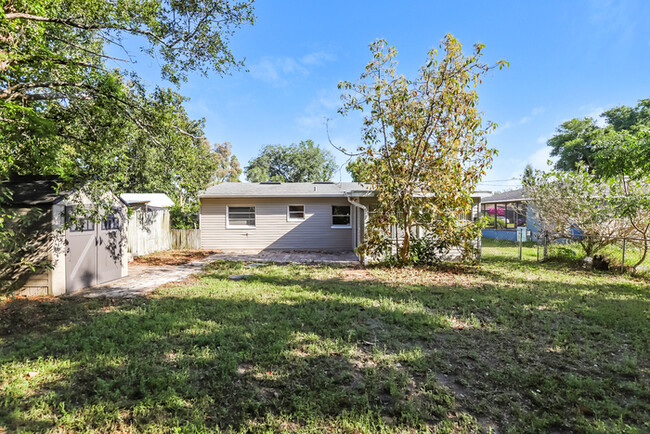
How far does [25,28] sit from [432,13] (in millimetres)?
9940

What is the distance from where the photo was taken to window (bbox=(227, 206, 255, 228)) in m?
14.7

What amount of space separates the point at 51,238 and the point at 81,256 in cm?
92

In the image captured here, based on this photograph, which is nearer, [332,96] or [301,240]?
[332,96]

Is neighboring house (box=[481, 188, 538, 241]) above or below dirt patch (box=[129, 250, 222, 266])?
above

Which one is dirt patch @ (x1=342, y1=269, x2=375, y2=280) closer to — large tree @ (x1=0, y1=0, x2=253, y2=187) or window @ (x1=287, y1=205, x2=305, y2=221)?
large tree @ (x1=0, y1=0, x2=253, y2=187)

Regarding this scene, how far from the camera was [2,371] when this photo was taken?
298 centimetres

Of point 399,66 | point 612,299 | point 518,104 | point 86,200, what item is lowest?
point 612,299

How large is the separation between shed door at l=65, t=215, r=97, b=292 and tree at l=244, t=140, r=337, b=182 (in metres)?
28.8

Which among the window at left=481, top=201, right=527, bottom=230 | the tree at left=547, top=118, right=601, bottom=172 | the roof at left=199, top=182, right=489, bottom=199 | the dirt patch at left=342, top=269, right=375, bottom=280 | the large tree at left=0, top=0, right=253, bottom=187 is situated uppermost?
the tree at left=547, top=118, right=601, bottom=172

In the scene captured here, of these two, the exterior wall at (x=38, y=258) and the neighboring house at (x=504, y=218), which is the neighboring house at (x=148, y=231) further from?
the neighboring house at (x=504, y=218)

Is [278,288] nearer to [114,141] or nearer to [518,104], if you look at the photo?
[114,141]

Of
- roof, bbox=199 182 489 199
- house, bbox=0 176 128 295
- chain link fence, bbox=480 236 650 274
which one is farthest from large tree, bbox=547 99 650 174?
house, bbox=0 176 128 295

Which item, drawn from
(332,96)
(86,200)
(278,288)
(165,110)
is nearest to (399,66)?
(332,96)

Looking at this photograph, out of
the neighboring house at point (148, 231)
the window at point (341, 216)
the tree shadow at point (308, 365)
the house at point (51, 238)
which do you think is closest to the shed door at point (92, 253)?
the house at point (51, 238)
